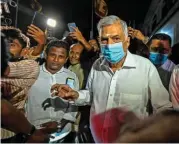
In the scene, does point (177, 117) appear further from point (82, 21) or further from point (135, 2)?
point (135, 2)

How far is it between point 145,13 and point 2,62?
16.4 meters

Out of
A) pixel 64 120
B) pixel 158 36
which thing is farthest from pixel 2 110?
pixel 158 36

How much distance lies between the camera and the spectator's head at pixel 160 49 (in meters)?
3.24

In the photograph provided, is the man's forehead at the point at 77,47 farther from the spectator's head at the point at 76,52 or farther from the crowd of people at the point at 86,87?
the crowd of people at the point at 86,87

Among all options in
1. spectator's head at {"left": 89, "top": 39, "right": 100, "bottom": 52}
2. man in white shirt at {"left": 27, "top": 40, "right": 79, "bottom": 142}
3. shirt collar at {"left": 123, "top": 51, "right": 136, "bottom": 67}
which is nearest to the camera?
shirt collar at {"left": 123, "top": 51, "right": 136, "bottom": 67}

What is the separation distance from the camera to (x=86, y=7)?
10.5 metres

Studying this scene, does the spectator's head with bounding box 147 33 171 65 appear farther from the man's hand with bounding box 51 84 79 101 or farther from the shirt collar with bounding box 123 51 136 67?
the man's hand with bounding box 51 84 79 101

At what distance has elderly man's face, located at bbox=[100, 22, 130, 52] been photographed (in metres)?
2.51

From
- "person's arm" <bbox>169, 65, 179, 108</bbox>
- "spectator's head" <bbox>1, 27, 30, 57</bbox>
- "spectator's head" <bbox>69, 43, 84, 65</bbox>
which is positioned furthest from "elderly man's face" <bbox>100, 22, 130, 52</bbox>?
"spectator's head" <bbox>69, 43, 84, 65</bbox>

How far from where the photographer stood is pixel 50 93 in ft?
9.32

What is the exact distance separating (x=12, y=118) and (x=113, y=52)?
4.52 feet

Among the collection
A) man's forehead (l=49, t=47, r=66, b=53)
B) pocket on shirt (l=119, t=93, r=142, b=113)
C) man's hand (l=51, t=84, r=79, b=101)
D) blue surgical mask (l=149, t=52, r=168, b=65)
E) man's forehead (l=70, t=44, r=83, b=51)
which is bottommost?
pocket on shirt (l=119, t=93, r=142, b=113)

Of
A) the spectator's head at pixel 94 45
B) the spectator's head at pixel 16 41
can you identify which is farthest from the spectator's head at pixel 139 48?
the spectator's head at pixel 16 41

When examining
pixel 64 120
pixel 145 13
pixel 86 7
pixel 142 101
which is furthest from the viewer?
pixel 145 13
